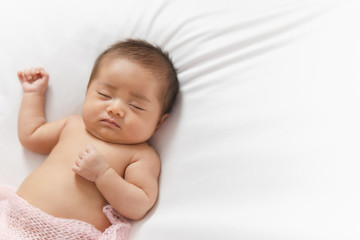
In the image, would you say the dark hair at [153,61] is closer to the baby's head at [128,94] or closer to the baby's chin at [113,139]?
the baby's head at [128,94]

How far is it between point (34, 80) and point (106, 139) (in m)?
0.34

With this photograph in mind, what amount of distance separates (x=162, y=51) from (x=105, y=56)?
190mm

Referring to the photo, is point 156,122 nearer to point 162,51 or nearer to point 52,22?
point 162,51

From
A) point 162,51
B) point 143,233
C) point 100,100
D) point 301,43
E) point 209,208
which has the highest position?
point 301,43

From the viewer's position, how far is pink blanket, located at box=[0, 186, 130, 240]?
1152mm

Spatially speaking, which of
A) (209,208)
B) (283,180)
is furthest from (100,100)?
(283,180)

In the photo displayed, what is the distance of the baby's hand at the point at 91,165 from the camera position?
1.19 metres

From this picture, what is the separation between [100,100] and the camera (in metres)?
1.27

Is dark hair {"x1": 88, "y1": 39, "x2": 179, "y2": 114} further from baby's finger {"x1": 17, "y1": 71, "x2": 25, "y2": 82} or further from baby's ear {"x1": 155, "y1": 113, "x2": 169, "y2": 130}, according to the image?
baby's finger {"x1": 17, "y1": 71, "x2": 25, "y2": 82}

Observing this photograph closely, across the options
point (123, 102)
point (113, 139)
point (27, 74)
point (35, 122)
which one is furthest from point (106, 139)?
point (27, 74)

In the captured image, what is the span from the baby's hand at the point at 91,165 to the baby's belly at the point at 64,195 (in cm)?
5

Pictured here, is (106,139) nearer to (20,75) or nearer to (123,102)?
(123,102)

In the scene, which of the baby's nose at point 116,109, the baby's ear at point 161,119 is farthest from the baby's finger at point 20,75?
the baby's ear at point 161,119

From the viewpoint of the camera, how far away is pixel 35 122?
134 centimetres
